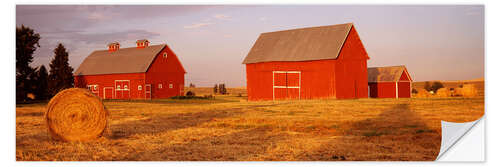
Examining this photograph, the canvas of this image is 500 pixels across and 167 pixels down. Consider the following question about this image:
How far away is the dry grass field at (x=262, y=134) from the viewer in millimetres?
5781

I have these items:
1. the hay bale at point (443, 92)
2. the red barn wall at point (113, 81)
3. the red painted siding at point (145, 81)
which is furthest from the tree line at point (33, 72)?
the hay bale at point (443, 92)

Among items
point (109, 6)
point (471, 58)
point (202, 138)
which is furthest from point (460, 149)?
point (109, 6)

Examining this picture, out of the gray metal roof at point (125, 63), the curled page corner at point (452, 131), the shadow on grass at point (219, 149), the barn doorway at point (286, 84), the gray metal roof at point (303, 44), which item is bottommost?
the shadow on grass at point (219, 149)

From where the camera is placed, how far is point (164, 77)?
15.7 meters

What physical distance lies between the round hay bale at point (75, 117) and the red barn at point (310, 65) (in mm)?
8637

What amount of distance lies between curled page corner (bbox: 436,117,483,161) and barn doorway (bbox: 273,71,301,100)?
716 centimetres

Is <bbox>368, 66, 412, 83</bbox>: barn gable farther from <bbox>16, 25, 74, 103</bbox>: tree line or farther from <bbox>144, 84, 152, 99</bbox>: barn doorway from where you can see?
<bbox>16, 25, 74, 103</bbox>: tree line

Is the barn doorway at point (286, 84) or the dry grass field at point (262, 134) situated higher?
the barn doorway at point (286, 84)

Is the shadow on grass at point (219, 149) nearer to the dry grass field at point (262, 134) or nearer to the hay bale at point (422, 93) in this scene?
the dry grass field at point (262, 134)

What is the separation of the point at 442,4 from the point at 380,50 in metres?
1.98

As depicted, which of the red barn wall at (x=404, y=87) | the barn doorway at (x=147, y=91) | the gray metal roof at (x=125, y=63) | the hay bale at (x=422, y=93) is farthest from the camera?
the red barn wall at (x=404, y=87)

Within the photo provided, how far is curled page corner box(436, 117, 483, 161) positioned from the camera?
6463mm

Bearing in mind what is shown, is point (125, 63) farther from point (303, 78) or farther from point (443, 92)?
point (443, 92)

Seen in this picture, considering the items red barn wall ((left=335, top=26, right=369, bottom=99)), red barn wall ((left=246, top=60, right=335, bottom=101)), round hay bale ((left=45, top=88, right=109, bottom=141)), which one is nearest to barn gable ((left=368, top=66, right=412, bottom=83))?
red barn wall ((left=335, top=26, right=369, bottom=99))
